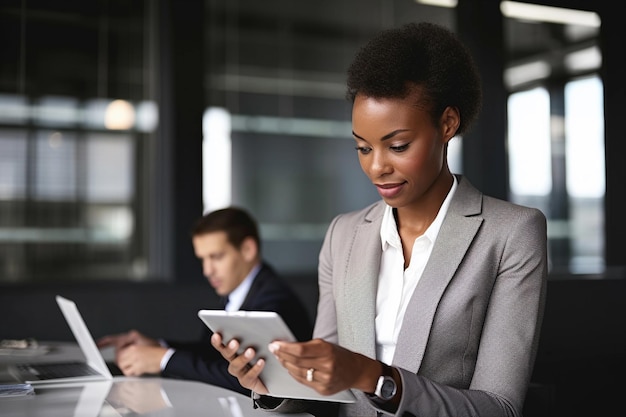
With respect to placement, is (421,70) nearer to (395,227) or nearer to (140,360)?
(395,227)

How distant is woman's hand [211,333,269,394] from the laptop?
3.13 ft

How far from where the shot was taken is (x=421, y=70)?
5.90 ft

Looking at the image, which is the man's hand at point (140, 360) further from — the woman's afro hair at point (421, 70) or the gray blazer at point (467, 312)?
the woman's afro hair at point (421, 70)

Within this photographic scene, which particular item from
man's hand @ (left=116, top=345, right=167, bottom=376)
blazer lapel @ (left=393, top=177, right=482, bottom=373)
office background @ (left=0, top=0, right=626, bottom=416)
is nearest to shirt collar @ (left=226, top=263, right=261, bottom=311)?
man's hand @ (left=116, top=345, right=167, bottom=376)

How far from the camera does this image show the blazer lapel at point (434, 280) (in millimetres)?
1781

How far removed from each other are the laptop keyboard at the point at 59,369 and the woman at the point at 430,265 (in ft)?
3.41

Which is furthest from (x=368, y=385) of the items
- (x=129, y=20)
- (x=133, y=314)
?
(x=129, y=20)

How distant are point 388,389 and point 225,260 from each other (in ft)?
5.80

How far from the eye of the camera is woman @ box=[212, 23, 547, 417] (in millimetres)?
1675

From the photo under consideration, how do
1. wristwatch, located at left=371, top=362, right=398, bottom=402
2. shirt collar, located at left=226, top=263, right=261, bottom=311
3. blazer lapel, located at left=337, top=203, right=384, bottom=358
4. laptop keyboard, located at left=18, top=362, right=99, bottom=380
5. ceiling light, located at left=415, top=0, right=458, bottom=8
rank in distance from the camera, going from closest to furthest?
wristwatch, located at left=371, top=362, right=398, bottom=402 → blazer lapel, located at left=337, top=203, right=384, bottom=358 → laptop keyboard, located at left=18, top=362, right=99, bottom=380 → shirt collar, located at left=226, top=263, right=261, bottom=311 → ceiling light, located at left=415, top=0, right=458, bottom=8

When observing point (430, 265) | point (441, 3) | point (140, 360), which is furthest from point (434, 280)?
point (441, 3)

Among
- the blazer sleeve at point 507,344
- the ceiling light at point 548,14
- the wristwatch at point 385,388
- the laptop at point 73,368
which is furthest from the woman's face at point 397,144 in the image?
the ceiling light at point 548,14

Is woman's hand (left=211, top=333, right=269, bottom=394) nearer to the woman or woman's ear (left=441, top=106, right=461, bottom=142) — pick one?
the woman

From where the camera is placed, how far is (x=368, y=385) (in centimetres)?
152
